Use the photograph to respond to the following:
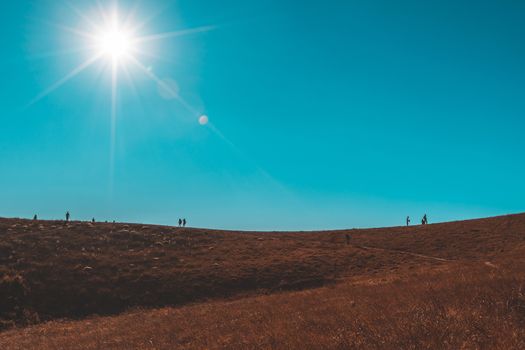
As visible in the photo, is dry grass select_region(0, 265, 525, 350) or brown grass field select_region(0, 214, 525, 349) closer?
dry grass select_region(0, 265, 525, 350)

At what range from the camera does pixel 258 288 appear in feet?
114

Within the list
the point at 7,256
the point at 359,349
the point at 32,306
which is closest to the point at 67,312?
the point at 32,306

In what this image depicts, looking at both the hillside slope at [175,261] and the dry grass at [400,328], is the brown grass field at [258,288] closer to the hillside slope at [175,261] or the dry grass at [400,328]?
the dry grass at [400,328]

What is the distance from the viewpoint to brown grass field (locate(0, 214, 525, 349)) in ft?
30.7

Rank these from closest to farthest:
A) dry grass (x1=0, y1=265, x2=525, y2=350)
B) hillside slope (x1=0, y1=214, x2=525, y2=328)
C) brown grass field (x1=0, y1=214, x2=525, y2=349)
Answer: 1. dry grass (x1=0, y1=265, x2=525, y2=350)
2. brown grass field (x1=0, y1=214, x2=525, y2=349)
3. hillside slope (x1=0, y1=214, x2=525, y2=328)

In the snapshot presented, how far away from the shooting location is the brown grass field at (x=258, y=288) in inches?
368

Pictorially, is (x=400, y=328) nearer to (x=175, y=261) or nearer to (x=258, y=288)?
(x=258, y=288)

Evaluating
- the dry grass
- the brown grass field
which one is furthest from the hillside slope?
the dry grass

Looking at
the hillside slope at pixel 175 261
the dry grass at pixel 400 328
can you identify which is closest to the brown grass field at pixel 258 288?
the dry grass at pixel 400 328

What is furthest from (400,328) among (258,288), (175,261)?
(175,261)

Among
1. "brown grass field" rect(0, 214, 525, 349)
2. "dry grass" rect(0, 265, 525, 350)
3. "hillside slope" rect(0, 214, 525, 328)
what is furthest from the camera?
"hillside slope" rect(0, 214, 525, 328)

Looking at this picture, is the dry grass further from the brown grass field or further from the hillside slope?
the hillside slope

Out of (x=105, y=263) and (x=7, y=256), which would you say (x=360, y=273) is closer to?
(x=105, y=263)

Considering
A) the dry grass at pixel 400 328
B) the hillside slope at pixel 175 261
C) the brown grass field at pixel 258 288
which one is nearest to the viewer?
the dry grass at pixel 400 328
